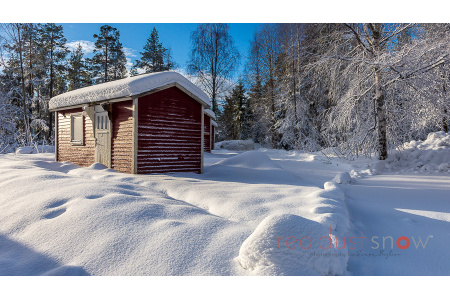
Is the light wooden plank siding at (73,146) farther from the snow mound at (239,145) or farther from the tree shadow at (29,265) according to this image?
the snow mound at (239,145)

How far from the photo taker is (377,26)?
9852mm

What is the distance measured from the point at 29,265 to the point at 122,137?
593cm

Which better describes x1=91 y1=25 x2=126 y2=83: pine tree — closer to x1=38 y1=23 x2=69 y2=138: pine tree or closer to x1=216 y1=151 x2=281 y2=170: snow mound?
x1=38 y1=23 x2=69 y2=138: pine tree

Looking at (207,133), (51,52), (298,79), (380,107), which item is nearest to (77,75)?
(51,52)

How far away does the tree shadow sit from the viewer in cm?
242

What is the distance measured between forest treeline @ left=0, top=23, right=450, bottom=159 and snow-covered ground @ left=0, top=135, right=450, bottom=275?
5.13m

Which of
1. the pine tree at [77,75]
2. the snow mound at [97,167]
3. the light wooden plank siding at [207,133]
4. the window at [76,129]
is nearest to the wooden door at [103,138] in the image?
the snow mound at [97,167]

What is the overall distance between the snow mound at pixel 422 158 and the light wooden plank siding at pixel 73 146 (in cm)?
1035

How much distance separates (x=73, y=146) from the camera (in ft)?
33.7

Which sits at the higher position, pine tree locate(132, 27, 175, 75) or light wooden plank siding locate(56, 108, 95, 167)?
pine tree locate(132, 27, 175, 75)

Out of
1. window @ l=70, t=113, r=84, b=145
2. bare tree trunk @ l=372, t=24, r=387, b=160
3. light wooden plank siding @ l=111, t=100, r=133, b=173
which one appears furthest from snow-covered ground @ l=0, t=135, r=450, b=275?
bare tree trunk @ l=372, t=24, r=387, b=160

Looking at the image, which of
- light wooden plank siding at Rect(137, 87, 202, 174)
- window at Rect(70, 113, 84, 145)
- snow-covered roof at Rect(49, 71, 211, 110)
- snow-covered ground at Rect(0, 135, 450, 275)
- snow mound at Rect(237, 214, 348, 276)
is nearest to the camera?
snow mound at Rect(237, 214, 348, 276)

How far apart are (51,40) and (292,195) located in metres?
27.0
